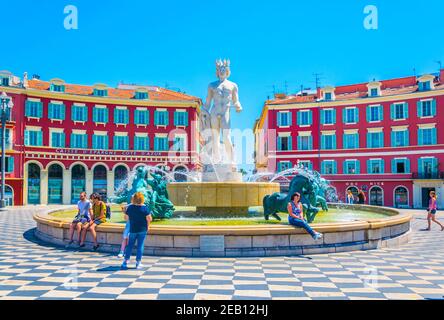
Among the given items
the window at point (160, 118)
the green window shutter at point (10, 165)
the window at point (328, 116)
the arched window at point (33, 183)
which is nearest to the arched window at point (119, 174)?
the window at point (160, 118)

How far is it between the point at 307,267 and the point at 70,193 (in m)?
38.0

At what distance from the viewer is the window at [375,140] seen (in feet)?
144

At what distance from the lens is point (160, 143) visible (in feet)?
152

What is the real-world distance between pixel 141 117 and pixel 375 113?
25.6 meters

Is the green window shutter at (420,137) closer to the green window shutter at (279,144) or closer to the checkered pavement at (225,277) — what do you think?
the green window shutter at (279,144)

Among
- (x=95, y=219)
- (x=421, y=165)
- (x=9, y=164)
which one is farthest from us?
(x=421, y=165)

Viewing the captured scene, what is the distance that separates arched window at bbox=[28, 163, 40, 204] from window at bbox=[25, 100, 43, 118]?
5026mm

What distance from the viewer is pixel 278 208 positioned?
12.1m

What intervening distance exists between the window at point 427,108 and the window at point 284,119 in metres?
13.7

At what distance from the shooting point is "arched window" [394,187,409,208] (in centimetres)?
4238

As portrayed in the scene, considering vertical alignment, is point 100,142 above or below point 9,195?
above

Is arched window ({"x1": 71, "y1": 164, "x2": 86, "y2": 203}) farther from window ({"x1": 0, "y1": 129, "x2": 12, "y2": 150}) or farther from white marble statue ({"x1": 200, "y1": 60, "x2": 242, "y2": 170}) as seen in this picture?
white marble statue ({"x1": 200, "y1": 60, "x2": 242, "y2": 170})

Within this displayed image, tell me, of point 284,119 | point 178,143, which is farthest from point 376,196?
point 178,143

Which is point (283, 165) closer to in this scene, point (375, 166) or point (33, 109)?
point (375, 166)
